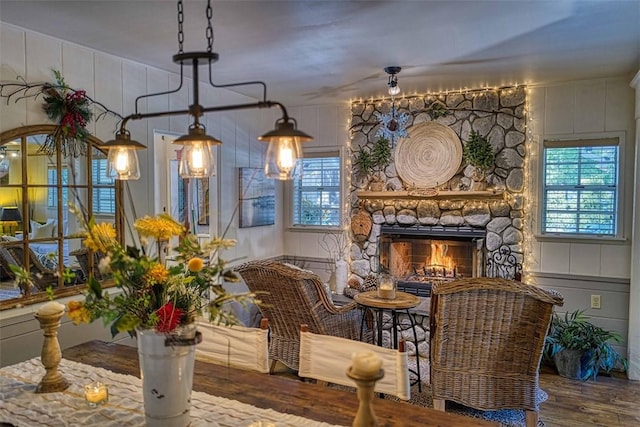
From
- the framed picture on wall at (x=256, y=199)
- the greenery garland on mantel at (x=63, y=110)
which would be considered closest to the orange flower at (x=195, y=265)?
the greenery garland on mantel at (x=63, y=110)

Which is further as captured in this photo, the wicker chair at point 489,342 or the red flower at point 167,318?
the wicker chair at point 489,342

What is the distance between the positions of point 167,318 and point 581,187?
4.11m

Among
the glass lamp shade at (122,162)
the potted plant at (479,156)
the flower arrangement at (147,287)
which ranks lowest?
the flower arrangement at (147,287)

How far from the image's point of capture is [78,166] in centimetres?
328

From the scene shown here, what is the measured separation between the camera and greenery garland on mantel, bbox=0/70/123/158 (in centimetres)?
291

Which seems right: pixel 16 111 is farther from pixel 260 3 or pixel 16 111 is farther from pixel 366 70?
pixel 366 70

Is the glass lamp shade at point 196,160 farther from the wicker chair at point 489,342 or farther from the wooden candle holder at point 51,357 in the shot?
the wicker chair at point 489,342

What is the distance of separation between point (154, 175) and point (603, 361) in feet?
13.5

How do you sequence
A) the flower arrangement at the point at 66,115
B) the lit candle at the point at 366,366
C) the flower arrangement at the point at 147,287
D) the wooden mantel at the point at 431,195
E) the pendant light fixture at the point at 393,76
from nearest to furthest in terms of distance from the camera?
1. the lit candle at the point at 366,366
2. the flower arrangement at the point at 147,287
3. the flower arrangement at the point at 66,115
4. the pendant light fixture at the point at 393,76
5. the wooden mantel at the point at 431,195

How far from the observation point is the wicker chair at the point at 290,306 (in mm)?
3279

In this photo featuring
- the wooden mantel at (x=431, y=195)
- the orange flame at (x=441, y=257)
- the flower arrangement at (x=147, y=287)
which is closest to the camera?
the flower arrangement at (x=147, y=287)

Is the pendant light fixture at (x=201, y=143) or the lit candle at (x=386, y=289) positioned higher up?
the pendant light fixture at (x=201, y=143)

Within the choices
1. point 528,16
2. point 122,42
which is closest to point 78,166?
point 122,42

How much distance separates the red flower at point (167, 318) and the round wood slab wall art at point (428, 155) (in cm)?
382
